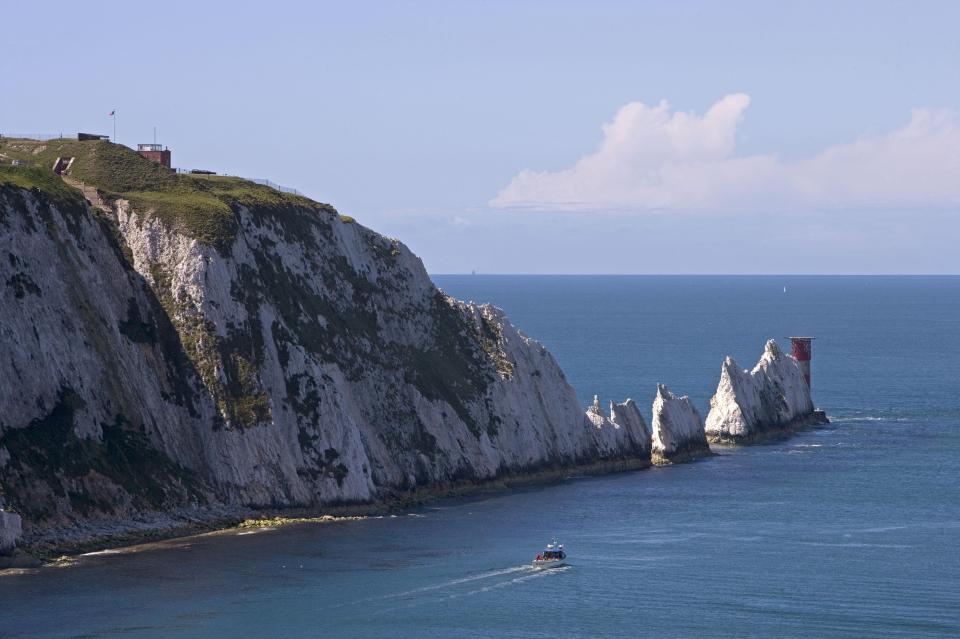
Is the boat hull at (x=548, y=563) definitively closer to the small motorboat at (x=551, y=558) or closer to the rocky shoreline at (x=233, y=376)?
Result: the small motorboat at (x=551, y=558)

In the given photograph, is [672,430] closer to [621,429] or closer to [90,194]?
[621,429]

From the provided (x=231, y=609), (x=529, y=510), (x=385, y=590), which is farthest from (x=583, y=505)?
(x=231, y=609)

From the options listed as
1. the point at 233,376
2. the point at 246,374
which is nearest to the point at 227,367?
the point at 233,376

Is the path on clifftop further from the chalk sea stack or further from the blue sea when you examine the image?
the blue sea

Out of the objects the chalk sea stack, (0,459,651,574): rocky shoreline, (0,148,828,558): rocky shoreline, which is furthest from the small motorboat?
the chalk sea stack

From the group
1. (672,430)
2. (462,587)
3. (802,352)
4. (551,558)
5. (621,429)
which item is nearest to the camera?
(462,587)

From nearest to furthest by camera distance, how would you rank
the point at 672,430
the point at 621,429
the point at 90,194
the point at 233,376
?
1. the point at 233,376
2. the point at 90,194
3. the point at 621,429
4. the point at 672,430

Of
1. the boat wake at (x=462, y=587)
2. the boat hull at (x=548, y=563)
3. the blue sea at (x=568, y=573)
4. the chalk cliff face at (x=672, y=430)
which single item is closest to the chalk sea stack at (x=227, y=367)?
the chalk cliff face at (x=672, y=430)
